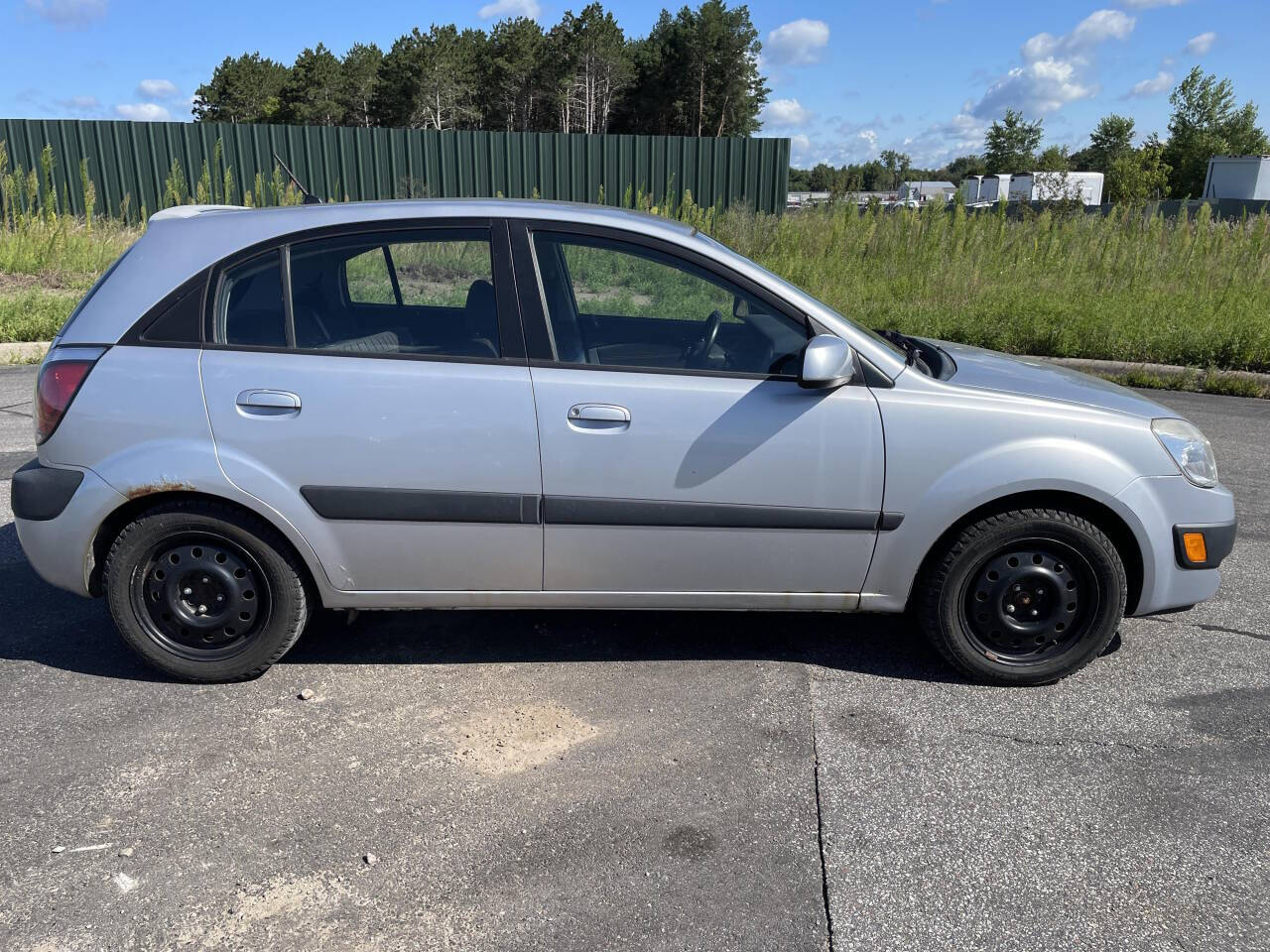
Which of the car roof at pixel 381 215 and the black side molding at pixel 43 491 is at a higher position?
the car roof at pixel 381 215

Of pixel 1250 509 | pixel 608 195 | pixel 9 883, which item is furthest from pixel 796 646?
pixel 608 195

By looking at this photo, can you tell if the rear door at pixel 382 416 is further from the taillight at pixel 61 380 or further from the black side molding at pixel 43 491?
the black side molding at pixel 43 491

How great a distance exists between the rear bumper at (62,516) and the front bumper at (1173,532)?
12.2ft

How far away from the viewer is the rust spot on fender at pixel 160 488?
3451 mm

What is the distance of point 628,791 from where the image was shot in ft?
9.96

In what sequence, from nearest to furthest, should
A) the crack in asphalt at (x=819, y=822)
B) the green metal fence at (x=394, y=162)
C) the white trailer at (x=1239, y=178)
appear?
1. the crack in asphalt at (x=819, y=822)
2. the green metal fence at (x=394, y=162)
3. the white trailer at (x=1239, y=178)

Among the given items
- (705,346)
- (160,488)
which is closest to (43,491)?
(160,488)

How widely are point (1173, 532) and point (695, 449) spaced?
1815 millimetres

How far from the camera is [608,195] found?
22.2m

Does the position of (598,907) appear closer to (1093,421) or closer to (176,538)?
(176,538)

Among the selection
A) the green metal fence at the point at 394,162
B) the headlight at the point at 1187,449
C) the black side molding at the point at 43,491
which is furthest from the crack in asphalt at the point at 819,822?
the green metal fence at the point at 394,162

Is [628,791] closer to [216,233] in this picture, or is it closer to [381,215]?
[381,215]

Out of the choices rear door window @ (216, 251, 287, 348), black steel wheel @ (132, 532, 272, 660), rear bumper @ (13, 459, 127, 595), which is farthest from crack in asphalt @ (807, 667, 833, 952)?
rear bumper @ (13, 459, 127, 595)

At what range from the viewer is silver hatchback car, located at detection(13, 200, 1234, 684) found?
346cm
